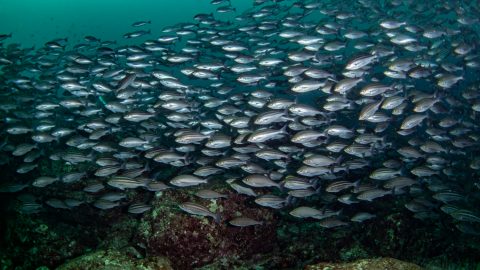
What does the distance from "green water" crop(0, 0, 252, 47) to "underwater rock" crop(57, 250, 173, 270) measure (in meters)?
90.0

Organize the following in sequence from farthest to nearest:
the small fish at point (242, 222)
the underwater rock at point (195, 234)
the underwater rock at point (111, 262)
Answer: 1. the small fish at point (242, 222)
2. the underwater rock at point (195, 234)
3. the underwater rock at point (111, 262)

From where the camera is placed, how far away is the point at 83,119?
1274cm

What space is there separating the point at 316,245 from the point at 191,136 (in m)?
4.29

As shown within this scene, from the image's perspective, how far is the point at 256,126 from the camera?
10.4m

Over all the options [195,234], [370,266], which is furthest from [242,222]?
[370,266]

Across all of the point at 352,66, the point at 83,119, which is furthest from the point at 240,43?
the point at 83,119

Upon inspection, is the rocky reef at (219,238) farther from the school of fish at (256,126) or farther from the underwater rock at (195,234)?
the school of fish at (256,126)

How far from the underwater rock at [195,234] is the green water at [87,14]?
87541 millimetres

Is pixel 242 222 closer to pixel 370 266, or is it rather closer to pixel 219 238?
pixel 219 238

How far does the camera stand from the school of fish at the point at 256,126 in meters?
9.16

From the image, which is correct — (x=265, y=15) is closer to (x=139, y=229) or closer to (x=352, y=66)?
(x=352, y=66)

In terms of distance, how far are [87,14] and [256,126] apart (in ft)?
351

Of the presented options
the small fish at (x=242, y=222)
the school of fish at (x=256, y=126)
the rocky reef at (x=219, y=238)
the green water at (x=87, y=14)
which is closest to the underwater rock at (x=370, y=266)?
the rocky reef at (x=219, y=238)

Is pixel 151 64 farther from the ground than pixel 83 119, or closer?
farther from the ground
